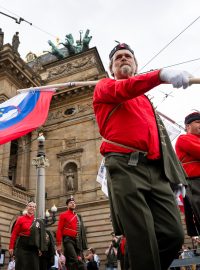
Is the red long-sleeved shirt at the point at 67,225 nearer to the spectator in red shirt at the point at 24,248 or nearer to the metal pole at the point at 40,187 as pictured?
the spectator in red shirt at the point at 24,248

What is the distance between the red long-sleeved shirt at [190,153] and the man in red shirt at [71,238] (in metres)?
4.99

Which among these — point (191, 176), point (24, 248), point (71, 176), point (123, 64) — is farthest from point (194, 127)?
point (71, 176)

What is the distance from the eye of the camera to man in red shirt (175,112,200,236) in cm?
416

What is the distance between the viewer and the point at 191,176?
429 cm

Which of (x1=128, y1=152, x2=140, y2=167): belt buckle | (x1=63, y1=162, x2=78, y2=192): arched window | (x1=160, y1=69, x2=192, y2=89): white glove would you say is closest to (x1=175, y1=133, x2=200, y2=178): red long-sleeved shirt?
(x1=128, y1=152, x2=140, y2=167): belt buckle

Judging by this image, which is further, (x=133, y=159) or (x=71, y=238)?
(x=71, y=238)

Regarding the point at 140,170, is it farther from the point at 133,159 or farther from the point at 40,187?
the point at 40,187

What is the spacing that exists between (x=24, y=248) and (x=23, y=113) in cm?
330

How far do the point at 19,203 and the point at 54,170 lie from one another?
4922 mm

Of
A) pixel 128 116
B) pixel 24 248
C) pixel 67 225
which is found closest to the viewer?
pixel 128 116

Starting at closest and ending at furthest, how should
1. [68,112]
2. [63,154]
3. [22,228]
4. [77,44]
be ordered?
1. [22,228]
2. [63,154]
3. [68,112]
4. [77,44]

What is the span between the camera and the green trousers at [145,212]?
2117mm

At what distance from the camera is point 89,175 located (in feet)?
76.9

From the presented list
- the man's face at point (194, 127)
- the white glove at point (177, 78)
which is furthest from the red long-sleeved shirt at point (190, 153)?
the white glove at point (177, 78)
